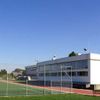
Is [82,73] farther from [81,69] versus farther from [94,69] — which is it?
[94,69]

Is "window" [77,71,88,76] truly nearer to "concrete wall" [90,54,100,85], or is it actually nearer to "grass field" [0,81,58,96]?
"concrete wall" [90,54,100,85]

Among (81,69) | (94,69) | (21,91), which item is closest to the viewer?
(21,91)

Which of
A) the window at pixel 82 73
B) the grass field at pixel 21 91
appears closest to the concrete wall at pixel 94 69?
the window at pixel 82 73

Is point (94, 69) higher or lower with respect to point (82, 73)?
higher

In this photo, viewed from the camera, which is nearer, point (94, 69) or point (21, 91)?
point (21, 91)

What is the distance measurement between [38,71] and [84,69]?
115 feet

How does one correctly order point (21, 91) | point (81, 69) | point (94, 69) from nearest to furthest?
point (21, 91) → point (94, 69) → point (81, 69)

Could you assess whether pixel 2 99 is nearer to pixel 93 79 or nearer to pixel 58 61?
pixel 93 79

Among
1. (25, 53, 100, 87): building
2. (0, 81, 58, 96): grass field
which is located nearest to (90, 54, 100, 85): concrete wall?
(25, 53, 100, 87): building

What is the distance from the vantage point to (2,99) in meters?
A: 25.7

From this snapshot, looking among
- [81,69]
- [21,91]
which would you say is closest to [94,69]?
[81,69]

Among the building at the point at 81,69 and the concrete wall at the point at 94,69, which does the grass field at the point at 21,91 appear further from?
the concrete wall at the point at 94,69

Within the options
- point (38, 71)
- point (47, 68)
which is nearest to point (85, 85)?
point (47, 68)

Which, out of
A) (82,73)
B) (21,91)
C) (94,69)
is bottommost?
(21,91)
